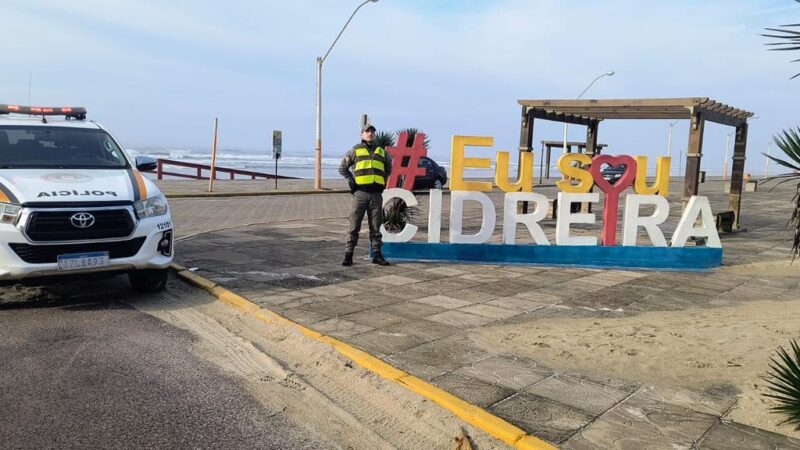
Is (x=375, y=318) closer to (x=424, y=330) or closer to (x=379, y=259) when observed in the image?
(x=424, y=330)

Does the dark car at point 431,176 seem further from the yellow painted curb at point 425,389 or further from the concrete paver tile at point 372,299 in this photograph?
the yellow painted curb at point 425,389

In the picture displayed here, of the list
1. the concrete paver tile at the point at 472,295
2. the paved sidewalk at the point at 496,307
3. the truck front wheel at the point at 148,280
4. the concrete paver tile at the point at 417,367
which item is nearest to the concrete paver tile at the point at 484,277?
the paved sidewalk at the point at 496,307

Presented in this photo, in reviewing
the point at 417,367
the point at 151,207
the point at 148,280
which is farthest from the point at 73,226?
the point at 417,367

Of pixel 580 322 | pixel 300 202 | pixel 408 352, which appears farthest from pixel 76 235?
pixel 300 202

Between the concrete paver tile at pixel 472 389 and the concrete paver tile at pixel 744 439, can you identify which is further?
the concrete paver tile at pixel 472 389

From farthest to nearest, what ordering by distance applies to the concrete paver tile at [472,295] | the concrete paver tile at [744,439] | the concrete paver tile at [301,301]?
1. the concrete paver tile at [472,295]
2. the concrete paver tile at [301,301]
3. the concrete paver tile at [744,439]

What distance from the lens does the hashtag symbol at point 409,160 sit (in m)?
9.16

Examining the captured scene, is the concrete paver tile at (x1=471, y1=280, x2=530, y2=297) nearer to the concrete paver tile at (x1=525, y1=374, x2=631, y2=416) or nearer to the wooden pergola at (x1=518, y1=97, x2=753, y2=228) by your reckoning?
the concrete paver tile at (x1=525, y1=374, x2=631, y2=416)

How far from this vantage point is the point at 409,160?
936cm

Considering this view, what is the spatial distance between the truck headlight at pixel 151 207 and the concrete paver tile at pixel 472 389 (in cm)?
367

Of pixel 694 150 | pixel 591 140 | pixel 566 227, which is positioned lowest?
pixel 566 227

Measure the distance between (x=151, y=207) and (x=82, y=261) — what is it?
94 cm

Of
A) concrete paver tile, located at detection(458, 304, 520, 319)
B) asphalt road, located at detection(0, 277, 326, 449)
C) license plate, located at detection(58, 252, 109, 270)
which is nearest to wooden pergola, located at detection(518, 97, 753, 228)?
concrete paver tile, located at detection(458, 304, 520, 319)

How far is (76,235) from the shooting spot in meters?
5.65
